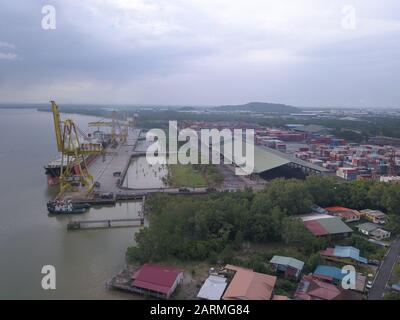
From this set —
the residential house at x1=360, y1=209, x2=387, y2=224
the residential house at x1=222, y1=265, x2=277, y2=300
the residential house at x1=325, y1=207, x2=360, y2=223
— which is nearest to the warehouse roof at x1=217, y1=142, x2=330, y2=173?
the residential house at x1=325, y1=207, x2=360, y2=223

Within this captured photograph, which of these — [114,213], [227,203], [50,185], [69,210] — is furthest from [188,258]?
[50,185]

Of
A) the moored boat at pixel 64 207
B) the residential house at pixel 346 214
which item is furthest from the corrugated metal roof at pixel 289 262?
the moored boat at pixel 64 207

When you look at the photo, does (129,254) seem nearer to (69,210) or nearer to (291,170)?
(69,210)

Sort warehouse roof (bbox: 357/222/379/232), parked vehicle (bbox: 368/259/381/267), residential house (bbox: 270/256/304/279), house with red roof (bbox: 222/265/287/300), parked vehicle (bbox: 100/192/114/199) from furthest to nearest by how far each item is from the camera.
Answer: parked vehicle (bbox: 100/192/114/199) < warehouse roof (bbox: 357/222/379/232) < parked vehicle (bbox: 368/259/381/267) < residential house (bbox: 270/256/304/279) < house with red roof (bbox: 222/265/287/300)

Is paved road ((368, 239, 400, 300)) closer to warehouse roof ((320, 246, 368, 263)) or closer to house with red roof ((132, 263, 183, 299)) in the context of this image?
warehouse roof ((320, 246, 368, 263))

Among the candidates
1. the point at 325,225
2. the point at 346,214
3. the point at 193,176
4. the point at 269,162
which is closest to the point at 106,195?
the point at 193,176

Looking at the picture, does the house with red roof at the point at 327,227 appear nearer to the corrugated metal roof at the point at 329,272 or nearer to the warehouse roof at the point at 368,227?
the warehouse roof at the point at 368,227

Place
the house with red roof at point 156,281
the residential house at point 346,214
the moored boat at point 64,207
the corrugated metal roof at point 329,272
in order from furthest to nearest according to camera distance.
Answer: the moored boat at point 64,207 < the residential house at point 346,214 < the corrugated metal roof at point 329,272 < the house with red roof at point 156,281
